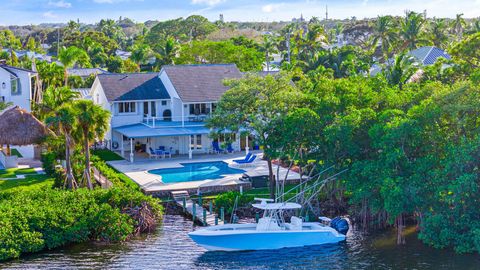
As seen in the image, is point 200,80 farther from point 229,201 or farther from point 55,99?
point 229,201

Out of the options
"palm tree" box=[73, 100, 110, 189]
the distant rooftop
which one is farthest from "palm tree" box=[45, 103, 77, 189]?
the distant rooftop

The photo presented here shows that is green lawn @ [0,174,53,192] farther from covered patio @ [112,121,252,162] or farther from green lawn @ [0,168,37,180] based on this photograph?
covered patio @ [112,121,252,162]

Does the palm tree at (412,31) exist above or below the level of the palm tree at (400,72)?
above

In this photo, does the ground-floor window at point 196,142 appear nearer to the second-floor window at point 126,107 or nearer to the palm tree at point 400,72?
the second-floor window at point 126,107

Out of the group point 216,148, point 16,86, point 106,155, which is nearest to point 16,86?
point 16,86

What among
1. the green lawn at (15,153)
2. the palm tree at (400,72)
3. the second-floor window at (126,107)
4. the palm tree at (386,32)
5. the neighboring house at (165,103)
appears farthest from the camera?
the palm tree at (386,32)

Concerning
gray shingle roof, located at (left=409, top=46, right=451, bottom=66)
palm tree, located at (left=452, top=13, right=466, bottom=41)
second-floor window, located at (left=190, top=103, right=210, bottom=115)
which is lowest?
second-floor window, located at (left=190, top=103, right=210, bottom=115)

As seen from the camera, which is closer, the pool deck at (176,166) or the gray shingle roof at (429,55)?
the pool deck at (176,166)

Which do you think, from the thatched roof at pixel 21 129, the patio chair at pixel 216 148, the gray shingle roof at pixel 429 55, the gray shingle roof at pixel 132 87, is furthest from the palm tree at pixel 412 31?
the thatched roof at pixel 21 129
